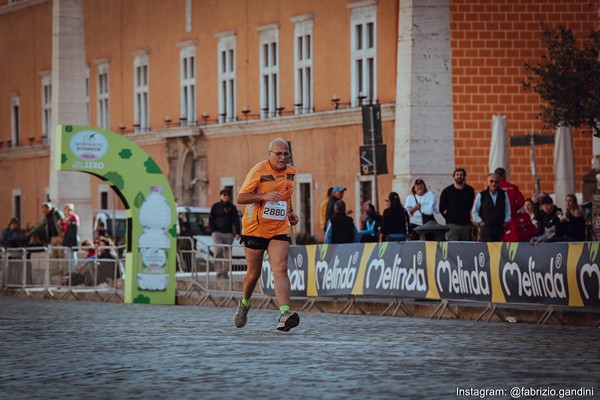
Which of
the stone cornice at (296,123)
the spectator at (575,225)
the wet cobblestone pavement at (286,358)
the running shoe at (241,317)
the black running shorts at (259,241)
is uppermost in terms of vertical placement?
the stone cornice at (296,123)

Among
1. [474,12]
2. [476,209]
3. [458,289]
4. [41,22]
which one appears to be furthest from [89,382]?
[41,22]

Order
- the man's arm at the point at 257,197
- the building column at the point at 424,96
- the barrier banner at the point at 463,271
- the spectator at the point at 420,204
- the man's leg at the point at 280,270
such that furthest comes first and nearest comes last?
the building column at the point at 424,96 → the spectator at the point at 420,204 → the barrier banner at the point at 463,271 → the man's leg at the point at 280,270 → the man's arm at the point at 257,197

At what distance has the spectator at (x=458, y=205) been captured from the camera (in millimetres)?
26547

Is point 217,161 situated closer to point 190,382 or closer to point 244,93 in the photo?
point 244,93

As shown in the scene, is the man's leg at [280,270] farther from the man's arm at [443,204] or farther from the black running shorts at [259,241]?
the man's arm at [443,204]

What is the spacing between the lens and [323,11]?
49.8 metres

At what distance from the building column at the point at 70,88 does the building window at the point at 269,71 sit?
9.89 metres

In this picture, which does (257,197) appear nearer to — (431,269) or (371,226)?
(431,269)

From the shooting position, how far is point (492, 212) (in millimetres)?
25562

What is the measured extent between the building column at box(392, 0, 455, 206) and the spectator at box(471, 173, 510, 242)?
4.40 metres

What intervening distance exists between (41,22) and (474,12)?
28.7m

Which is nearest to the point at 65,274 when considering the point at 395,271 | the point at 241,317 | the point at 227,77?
the point at 395,271

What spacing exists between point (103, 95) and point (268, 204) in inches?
1805

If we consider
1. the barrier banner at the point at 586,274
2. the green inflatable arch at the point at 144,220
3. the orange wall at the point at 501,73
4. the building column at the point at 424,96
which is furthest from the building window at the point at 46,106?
the barrier banner at the point at 586,274
